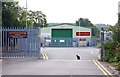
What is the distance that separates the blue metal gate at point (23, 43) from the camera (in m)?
26.0

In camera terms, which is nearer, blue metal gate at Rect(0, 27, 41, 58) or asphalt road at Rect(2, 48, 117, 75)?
asphalt road at Rect(2, 48, 117, 75)

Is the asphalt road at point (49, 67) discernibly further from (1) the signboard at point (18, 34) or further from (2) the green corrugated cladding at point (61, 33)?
(2) the green corrugated cladding at point (61, 33)

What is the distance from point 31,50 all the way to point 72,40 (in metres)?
41.4

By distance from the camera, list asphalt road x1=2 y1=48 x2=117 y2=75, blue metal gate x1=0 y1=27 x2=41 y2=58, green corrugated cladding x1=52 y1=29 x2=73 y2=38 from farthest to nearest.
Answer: green corrugated cladding x1=52 y1=29 x2=73 y2=38
blue metal gate x1=0 y1=27 x2=41 y2=58
asphalt road x1=2 y1=48 x2=117 y2=75

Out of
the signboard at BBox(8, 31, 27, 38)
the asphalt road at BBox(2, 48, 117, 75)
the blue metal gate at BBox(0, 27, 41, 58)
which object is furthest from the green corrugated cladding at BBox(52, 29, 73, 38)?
the asphalt road at BBox(2, 48, 117, 75)

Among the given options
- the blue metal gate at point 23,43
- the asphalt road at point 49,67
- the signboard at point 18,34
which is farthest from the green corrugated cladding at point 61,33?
the asphalt road at point 49,67

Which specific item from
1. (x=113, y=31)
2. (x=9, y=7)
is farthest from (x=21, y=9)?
(x=113, y=31)

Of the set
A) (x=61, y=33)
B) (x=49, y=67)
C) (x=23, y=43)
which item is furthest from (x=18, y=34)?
(x=61, y=33)

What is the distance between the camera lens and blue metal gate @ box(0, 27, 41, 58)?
2602 cm

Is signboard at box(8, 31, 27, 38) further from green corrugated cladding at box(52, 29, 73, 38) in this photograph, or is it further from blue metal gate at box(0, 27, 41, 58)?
green corrugated cladding at box(52, 29, 73, 38)

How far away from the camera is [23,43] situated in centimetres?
2638

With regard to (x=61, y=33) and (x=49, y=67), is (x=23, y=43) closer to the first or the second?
(x=49, y=67)

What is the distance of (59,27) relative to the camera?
82.0 metres

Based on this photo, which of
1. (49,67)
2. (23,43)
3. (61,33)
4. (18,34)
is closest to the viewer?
(49,67)
